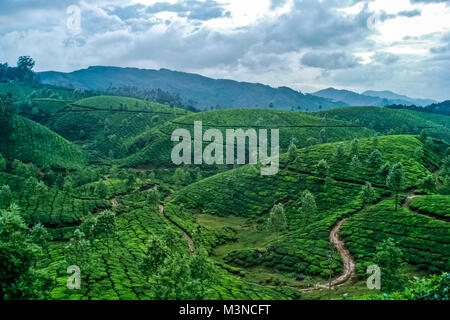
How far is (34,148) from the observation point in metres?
158

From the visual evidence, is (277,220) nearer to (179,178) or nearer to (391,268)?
(391,268)

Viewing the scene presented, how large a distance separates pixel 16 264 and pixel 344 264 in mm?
59299

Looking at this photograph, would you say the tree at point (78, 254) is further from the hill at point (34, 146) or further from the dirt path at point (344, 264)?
the hill at point (34, 146)

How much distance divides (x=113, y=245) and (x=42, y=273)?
4202 centimetres

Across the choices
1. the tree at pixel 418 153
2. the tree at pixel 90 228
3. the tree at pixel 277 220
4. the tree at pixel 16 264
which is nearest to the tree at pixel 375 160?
the tree at pixel 418 153

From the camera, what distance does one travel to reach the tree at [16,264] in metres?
27.5

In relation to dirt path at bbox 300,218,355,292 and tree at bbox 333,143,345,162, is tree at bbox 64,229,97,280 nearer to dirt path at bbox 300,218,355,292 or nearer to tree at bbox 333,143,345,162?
dirt path at bbox 300,218,355,292

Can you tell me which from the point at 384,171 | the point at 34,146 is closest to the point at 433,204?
the point at 384,171

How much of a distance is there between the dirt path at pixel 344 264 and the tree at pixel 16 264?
152 ft

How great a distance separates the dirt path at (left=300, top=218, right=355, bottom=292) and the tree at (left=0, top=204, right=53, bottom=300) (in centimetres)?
4628

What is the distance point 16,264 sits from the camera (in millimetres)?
28281

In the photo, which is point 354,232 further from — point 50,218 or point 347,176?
point 50,218
